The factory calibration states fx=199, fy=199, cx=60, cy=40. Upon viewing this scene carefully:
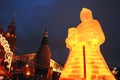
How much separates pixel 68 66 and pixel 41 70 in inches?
1548

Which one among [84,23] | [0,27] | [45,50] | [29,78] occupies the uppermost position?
[0,27]

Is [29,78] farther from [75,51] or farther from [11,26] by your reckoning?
[11,26]

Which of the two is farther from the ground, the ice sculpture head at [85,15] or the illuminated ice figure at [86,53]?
the ice sculpture head at [85,15]

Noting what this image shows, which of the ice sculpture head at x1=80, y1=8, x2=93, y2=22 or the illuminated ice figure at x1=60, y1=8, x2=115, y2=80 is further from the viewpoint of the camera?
the ice sculpture head at x1=80, y1=8, x2=93, y2=22

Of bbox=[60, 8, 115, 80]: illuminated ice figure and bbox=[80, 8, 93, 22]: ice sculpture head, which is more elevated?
bbox=[80, 8, 93, 22]: ice sculpture head

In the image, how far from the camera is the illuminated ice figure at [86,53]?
607 cm

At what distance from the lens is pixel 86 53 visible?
6.37 m

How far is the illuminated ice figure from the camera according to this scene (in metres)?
6.07

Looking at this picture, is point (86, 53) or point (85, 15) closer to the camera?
point (86, 53)

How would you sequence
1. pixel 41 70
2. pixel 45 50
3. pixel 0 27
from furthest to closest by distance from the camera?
pixel 0 27 → pixel 45 50 → pixel 41 70

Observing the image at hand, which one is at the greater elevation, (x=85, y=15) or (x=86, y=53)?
(x=85, y=15)

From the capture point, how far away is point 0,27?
58.6 metres

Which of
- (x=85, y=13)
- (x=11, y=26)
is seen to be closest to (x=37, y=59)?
(x=11, y=26)

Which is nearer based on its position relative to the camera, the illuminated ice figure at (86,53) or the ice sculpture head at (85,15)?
the illuminated ice figure at (86,53)
